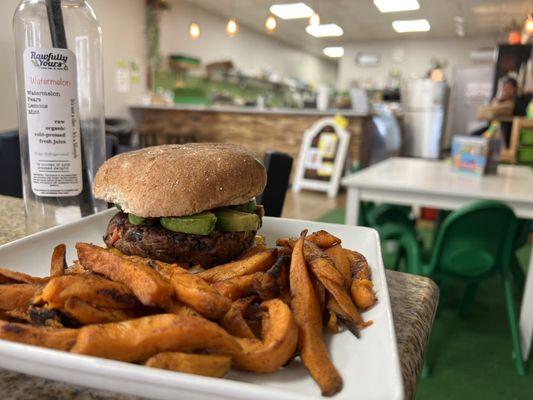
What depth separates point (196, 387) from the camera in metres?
0.46

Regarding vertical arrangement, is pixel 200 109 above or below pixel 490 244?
above

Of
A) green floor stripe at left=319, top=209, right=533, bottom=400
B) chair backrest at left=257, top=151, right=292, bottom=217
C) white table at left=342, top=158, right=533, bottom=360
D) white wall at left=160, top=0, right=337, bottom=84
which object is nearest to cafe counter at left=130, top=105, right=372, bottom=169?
white wall at left=160, top=0, right=337, bottom=84

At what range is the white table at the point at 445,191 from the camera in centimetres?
227

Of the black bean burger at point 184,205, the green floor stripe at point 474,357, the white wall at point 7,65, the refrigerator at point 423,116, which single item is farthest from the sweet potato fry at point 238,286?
the refrigerator at point 423,116

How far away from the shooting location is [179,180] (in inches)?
35.2

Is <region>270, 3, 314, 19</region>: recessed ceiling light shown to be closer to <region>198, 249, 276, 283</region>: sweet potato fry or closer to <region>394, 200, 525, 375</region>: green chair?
<region>394, 200, 525, 375</region>: green chair

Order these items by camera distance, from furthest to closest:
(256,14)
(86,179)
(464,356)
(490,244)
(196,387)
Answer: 1. (256,14)
2. (464,356)
3. (490,244)
4. (86,179)
5. (196,387)

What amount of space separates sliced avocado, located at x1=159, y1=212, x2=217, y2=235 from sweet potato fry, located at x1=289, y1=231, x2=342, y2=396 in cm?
22

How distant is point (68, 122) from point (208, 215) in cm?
50

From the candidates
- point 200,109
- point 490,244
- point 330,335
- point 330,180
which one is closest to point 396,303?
point 330,335

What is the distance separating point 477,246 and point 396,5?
869 cm

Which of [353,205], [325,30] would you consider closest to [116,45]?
[325,30]

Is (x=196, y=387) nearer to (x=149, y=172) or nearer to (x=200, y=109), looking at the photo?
(x=149, y=172)

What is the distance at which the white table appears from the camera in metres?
2.27
